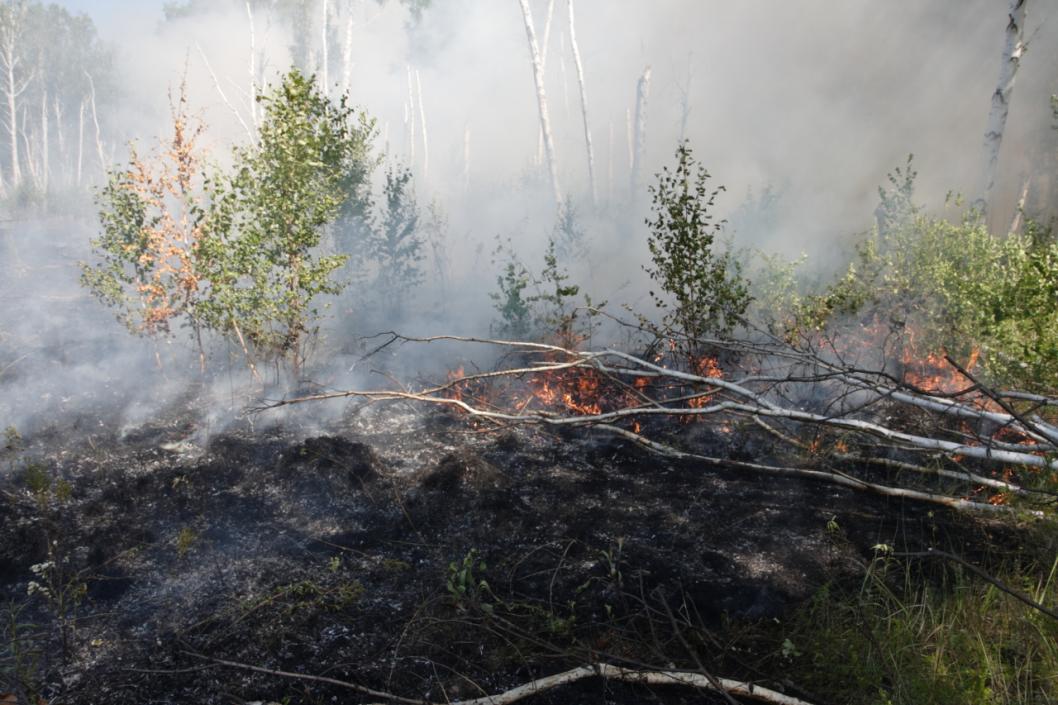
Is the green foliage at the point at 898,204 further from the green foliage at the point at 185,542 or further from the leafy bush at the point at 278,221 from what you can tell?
the green foliage at the point at 185,542

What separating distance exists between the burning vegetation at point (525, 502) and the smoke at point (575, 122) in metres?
1.41

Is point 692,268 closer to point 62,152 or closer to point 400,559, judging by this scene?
point 400,559

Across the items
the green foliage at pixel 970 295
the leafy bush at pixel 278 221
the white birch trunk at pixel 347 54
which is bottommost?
the green foliage at pixel 970 295

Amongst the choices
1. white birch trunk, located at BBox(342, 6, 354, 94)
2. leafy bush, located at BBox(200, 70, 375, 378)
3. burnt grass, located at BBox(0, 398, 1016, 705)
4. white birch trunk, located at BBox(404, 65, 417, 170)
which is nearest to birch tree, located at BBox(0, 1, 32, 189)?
white birch trunk, located at BBox(342, 6, 354, 94)

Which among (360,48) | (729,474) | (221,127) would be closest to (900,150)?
(729,474)

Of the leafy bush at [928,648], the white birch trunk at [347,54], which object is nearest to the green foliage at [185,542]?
the leafy bush at [928,648]

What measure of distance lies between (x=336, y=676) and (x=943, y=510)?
4.72 meters

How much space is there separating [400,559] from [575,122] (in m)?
43.3

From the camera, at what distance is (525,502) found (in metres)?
5.65

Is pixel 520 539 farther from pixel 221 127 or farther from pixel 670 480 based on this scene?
pixel 221 127

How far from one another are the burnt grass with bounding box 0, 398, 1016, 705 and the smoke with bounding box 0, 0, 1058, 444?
2.70 meters

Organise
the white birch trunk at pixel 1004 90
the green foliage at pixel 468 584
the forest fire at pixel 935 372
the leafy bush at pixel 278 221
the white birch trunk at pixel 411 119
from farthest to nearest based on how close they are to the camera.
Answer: the white birch trunk at pixel 411 119, the white birch trunk at pixel 1004 90, the forest fire at pixel 935 372, the leafy bush at pixel 278 221, the green foliage at pixel 468 584

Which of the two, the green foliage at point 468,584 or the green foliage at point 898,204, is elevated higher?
the green foliage at point 898,204

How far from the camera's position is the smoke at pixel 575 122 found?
11.9m
